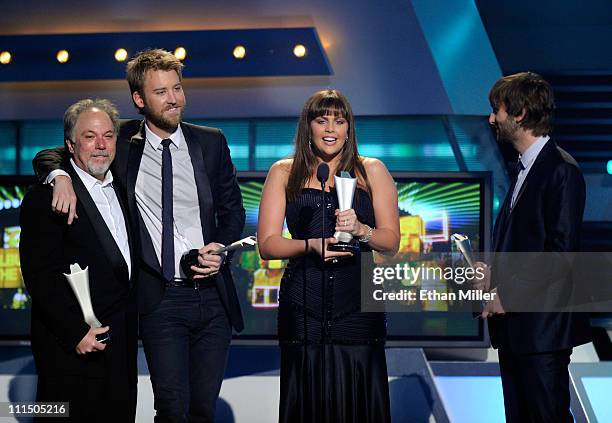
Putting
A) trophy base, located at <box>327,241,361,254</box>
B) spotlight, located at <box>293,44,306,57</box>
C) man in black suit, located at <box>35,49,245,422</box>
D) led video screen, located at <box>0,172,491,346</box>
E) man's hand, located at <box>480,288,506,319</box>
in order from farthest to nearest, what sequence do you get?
spotlight, located at <box>293,44,306,57</box> < led video screen, located at <box>0,172,491,346</box> < man's hand, located at <box>480,288,506,319</box> < man in black suit, located at <box>35,49,245,422</box> < trophy base, located at <box>327,241,361,254</box>

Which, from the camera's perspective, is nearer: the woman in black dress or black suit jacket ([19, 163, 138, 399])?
black suit jacket ([19, 163, 138, 399])

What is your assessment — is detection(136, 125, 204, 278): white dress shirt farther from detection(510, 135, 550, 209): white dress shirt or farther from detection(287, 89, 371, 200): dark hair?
detection(510, 135, 550, 209): white dress shirt

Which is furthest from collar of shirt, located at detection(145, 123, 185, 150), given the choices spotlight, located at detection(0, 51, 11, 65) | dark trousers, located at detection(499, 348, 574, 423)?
spotlight, located at detection(0, 51, 11, 65)

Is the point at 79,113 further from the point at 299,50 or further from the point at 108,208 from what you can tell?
the point at 299,50

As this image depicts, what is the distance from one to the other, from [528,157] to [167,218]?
1.40 m

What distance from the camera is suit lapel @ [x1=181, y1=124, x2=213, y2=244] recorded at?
354cm

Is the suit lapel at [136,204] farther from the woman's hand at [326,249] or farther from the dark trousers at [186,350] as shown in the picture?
the woman's hand at [326,249]

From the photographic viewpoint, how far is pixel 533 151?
346 cm

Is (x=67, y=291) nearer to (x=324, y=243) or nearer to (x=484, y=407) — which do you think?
(x=324, y=243)

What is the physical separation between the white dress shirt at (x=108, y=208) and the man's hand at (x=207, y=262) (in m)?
0.25

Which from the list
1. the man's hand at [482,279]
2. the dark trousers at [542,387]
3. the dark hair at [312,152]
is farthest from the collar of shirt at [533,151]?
the dark trousers at [542,387]

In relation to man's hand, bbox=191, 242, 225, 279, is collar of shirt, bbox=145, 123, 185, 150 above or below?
above

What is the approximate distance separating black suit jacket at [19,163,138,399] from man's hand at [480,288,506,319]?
1364 millimetres

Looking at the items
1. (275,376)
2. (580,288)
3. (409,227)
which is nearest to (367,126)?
(409,227)
